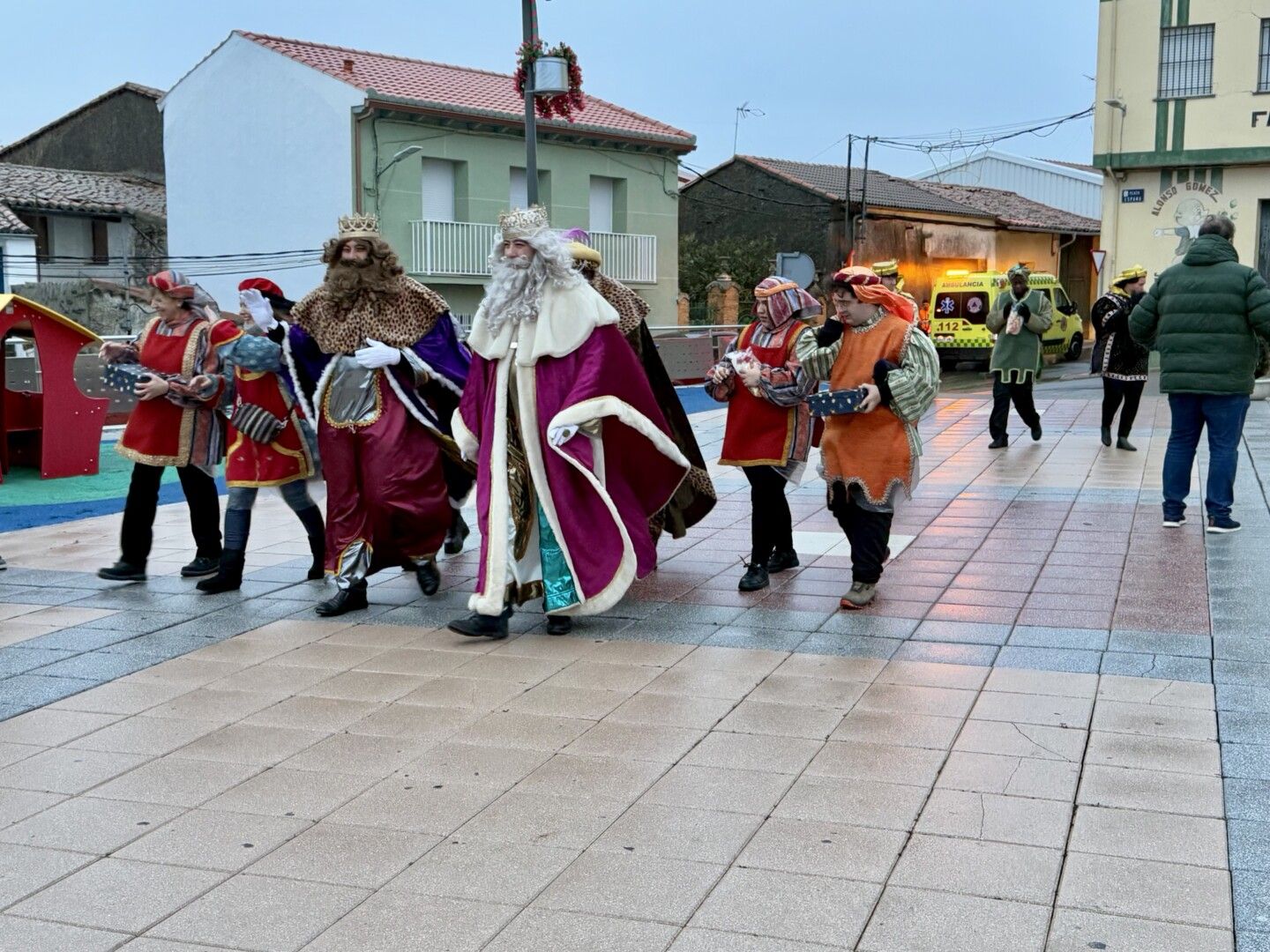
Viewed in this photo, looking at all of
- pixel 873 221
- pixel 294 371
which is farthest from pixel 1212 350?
pixel 873 221

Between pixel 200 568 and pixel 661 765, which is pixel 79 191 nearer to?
pixel 200 568

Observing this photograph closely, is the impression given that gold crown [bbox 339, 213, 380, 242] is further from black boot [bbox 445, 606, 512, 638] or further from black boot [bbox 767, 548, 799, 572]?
black boot [bbox 767, 548, 799, 572]

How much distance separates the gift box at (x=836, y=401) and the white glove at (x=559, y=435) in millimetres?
1157

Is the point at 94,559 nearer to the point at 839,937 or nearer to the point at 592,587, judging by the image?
the point at 592,587

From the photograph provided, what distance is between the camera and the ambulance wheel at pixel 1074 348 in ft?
103

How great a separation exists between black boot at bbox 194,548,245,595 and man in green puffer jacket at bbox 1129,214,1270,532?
16.6ft

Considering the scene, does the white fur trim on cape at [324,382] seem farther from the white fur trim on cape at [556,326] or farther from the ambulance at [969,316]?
the ambulance at [969,316]

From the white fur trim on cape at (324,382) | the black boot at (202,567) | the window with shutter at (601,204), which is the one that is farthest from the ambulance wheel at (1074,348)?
the white fur trim on cape at (324,382)

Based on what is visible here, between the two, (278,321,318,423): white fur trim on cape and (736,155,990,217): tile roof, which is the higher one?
(736,155,990,217): tile roof

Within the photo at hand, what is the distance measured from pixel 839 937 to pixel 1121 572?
4.46 meters

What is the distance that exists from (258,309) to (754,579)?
270cm

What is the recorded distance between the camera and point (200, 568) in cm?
761

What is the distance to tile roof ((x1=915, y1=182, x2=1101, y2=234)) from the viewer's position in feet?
145

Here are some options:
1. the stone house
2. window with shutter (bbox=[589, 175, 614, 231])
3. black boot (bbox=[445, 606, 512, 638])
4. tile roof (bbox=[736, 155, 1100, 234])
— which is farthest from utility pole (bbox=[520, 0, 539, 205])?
tile roof (bbox=[736, 155, 1100, 234])
